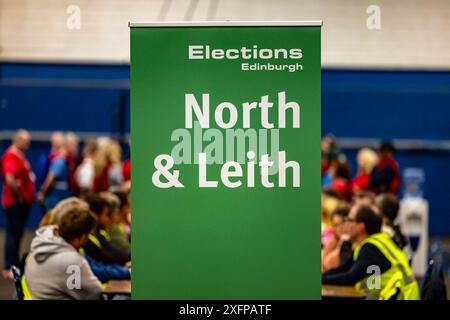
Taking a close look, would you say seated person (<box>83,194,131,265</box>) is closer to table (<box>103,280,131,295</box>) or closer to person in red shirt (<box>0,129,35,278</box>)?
table (<box>103,280,131,295</box>)

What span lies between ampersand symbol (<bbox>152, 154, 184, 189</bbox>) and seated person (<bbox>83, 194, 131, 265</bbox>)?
2.69 m

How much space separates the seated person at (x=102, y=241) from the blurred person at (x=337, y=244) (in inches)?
59.1

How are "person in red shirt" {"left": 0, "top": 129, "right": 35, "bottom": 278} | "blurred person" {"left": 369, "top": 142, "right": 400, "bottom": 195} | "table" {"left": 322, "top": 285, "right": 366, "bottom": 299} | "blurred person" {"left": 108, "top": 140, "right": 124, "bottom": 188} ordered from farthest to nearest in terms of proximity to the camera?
1. "blurred person" {"left": 108, "top": 140, "right": 124, "bottom": 188}
2. "blurred person" {"left": 369, "top": 142, "right": 400, "bottom": 195}
3. "person in red shirt" {"left": 0, "top": 129, "right": 35, "bottom": 278}
4. "table" {"left": 322, "top": 285, "right": 366, "bottom": 299}

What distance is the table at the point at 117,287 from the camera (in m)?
5.37

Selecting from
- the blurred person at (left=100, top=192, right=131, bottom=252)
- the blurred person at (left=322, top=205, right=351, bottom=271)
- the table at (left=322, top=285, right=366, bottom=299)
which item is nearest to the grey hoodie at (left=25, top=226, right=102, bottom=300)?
the table at (left=322, top=285, right=366, bottom=299)

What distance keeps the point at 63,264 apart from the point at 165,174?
1313mm

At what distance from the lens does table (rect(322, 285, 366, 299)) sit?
209 inches

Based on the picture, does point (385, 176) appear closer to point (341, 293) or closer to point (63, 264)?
point (341, 293)

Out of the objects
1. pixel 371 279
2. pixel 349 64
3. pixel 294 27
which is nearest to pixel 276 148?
pixel 294 27

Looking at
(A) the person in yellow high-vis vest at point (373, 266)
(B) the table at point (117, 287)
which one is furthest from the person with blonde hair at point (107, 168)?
(A) the person in yellow high-vis vest at point (373, 266)

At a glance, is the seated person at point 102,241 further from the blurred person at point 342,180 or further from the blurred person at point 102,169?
the blurred person at point 102,169

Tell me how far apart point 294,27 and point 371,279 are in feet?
5.68

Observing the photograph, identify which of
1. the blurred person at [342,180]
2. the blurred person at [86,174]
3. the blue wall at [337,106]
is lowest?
the blurred person at [342,180]

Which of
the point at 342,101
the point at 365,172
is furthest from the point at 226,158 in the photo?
the point at 342,101
